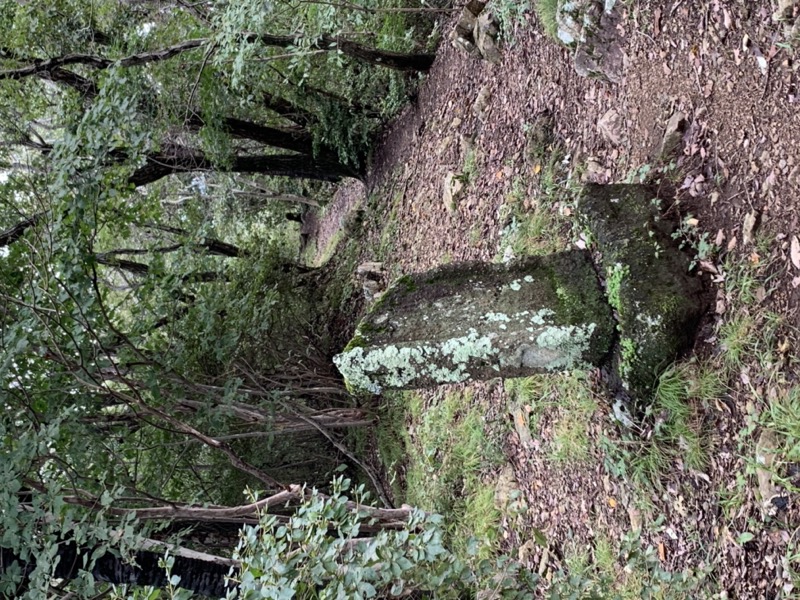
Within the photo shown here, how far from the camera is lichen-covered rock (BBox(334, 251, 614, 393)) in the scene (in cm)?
312

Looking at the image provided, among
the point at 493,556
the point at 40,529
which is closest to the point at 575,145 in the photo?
the point at 493,556

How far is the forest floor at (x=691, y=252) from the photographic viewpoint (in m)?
2.86

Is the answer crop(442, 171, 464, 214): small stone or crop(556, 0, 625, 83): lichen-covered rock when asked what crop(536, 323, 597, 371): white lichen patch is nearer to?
crop(556, 0, 625, 83): lichen-covered rock

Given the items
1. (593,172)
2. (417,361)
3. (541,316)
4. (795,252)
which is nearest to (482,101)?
(593,172)

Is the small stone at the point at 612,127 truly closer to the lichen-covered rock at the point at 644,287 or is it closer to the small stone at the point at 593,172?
the small stone at the point at 593,172

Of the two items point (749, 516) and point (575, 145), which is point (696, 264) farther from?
point (575, 145)

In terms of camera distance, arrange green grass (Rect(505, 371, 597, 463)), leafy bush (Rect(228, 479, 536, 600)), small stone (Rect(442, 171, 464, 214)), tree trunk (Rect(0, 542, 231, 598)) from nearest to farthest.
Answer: leafy bush (Rect(228, 479, 536, 600)) → tree trunk (Rect(0, 542, 231, 598)) → green grass (Rect(505, 371, 597, 463)) → small stone (Rect(442, 171, 464, 214))

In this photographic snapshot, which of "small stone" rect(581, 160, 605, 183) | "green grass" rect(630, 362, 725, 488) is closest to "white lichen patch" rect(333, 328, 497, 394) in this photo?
"green grass" rect(630, 362, 725, 488)

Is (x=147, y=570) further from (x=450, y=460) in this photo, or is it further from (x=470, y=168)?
(x=470, y=168)

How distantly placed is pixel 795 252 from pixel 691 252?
1.74 feet

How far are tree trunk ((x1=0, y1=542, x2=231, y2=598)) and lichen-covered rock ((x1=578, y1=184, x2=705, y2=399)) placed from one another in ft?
8.93

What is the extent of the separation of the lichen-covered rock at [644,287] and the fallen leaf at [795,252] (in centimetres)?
46

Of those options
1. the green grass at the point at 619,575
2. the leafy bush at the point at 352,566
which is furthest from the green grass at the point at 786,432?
the leafy bush at the point at 352,566

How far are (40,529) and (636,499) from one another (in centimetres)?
353
